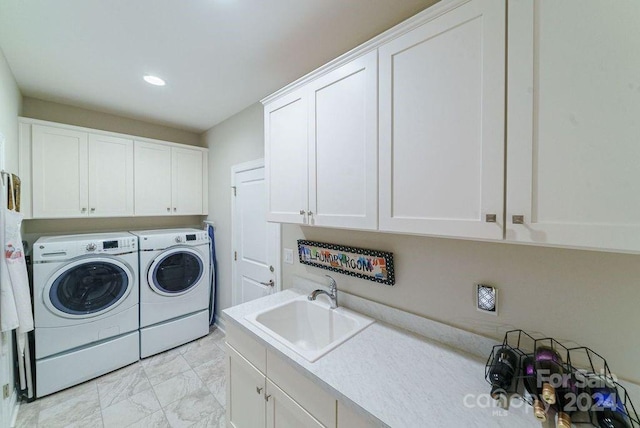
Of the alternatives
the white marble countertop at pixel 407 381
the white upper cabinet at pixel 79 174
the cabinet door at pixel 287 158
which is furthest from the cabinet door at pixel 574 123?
the white upper cabinet at pixel 79 174

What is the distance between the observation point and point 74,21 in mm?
1419

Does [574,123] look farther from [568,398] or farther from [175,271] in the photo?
[175,271]

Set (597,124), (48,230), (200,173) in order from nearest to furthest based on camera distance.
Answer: (597,124) → (48,230) → (200,173)

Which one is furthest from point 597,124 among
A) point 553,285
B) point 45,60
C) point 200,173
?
point 200,173

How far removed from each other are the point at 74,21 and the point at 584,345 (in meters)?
2.95

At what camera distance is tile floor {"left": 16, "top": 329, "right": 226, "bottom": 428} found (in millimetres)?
1810

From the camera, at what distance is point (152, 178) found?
2.88 metres

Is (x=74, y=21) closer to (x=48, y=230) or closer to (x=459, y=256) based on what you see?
(x=48, y=230)

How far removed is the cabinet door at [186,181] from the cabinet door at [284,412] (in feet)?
8.46

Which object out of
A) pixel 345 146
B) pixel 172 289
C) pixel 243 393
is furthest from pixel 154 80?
pixel 243 393

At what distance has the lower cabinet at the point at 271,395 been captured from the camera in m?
0.98

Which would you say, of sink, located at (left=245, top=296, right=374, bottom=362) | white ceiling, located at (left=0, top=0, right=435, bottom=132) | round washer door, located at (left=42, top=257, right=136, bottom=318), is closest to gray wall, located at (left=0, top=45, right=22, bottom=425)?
white ceiling, located at (left=0, top=0, right=435, bottom=132)

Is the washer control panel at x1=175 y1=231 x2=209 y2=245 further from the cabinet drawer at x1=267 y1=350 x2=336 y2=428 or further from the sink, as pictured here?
the cabinet drawer at x1=267 y1=350 x2=336 y2=428

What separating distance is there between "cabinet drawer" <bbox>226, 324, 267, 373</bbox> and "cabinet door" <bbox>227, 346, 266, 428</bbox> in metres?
0.03
